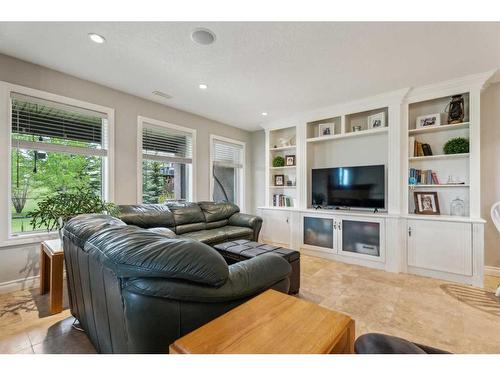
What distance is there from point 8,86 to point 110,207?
1.60m

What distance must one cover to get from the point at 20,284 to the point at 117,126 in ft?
7.02

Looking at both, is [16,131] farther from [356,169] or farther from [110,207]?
[356,169]

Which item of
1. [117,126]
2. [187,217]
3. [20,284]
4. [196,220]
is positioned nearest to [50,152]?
[117,126]

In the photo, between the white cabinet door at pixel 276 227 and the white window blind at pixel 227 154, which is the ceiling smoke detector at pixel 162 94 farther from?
the white cabinet door at pixel 276 227

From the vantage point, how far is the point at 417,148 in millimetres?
3266

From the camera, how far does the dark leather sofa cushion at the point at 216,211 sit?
12.8 feet

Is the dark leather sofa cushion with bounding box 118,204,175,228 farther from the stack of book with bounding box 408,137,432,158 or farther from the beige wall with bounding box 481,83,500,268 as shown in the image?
the beige wall with bounding box 481,83,500,268

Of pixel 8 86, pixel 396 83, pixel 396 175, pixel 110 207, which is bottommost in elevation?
pixel 110 207

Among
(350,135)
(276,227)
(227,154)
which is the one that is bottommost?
(276,227)

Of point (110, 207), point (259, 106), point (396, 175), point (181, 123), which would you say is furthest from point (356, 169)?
point (110, 207)

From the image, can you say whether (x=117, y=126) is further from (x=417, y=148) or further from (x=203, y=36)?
(x=417, y=148)

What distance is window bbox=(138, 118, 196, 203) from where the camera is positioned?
3666mm

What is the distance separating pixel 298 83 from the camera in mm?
3037

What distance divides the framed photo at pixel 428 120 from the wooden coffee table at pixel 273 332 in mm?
3354
